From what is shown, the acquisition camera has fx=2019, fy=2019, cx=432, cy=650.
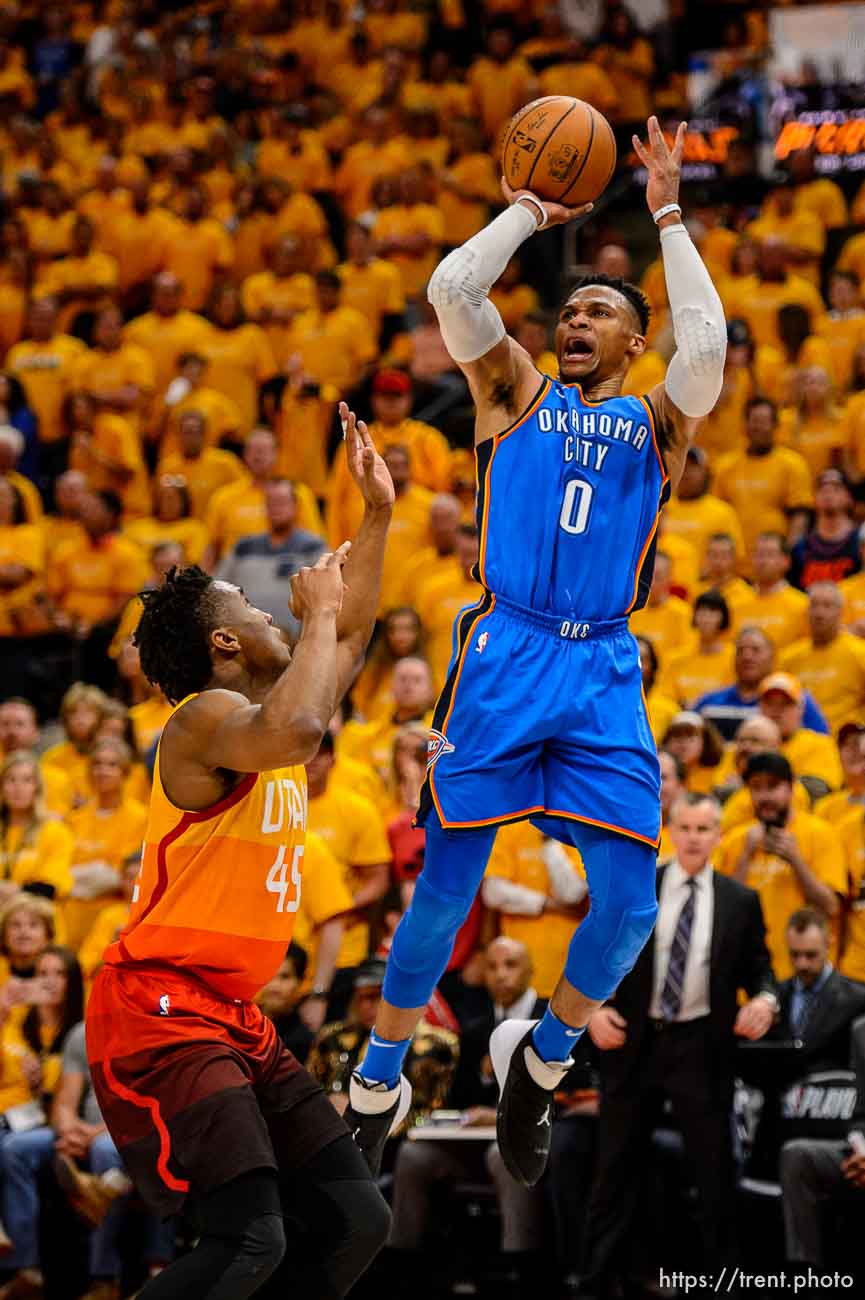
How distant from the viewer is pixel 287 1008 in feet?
30.7

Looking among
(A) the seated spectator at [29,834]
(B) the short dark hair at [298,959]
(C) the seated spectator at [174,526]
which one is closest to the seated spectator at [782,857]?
(B) the short dark hair at [298,959]

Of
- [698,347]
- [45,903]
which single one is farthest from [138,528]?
[698,347]

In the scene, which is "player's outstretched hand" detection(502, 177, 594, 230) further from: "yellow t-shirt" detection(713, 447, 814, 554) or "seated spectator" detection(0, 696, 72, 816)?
"yellow t-shirt" detection(713, 447, 814, 554)

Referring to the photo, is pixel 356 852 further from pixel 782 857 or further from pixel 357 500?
pixel 357 500

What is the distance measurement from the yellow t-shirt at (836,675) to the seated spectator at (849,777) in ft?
4.24

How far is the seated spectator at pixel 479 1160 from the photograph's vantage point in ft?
28.9

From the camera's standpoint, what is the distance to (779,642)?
11.6 meters

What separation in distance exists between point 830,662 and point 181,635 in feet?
20.7

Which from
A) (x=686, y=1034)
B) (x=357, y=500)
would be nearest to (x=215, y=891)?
(x=686, y=1034)

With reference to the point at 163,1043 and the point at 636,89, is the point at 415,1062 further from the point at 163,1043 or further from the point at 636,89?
the point at 636,89

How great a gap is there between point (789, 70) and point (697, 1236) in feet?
35.0

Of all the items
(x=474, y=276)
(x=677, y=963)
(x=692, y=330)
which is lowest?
(x=677, y=963)

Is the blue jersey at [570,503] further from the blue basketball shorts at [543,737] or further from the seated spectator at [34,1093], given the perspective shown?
the seated spectator at [34,1093]

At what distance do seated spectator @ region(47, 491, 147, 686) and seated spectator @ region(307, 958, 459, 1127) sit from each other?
4.88 metres
